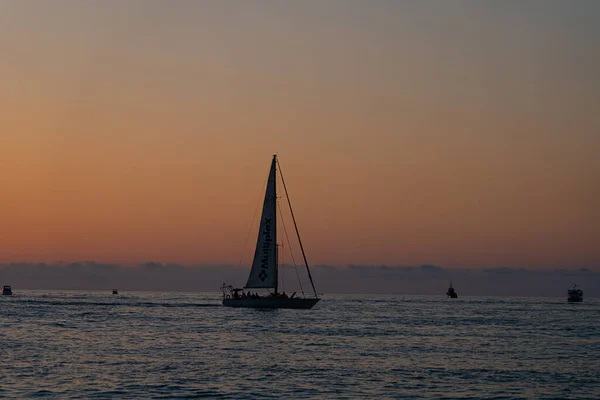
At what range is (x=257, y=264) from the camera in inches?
4555

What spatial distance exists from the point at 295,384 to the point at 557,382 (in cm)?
1508

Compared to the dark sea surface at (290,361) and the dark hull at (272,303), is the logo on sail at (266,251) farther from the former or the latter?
the dark sea surface at (290,361)

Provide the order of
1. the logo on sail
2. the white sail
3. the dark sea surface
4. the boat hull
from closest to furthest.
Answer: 1. the dark sea surface
2. the boat hull
3. the white sail
4. the logo on sail

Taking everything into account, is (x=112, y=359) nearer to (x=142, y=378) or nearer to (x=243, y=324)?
(x=142, y=378)

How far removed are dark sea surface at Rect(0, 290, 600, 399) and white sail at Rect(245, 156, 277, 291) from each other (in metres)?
25.7

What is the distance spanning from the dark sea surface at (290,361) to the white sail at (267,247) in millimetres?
25723

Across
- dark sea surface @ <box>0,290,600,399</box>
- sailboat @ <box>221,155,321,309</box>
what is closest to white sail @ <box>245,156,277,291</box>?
sailboat @ <box>221,155,321,309</box>

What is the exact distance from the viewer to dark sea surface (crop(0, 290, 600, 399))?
41.4 meters

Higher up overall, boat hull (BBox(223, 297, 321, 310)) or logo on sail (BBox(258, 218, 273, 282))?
logo on sail (BBox(258, 218, 273, 282))

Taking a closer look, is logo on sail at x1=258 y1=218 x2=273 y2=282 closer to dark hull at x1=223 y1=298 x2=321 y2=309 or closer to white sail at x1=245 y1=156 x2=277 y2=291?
white sail at x1=245 y1=156 x2=277 y2=291

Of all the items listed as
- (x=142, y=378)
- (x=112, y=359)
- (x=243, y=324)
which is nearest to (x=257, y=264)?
(x=243, y=324)

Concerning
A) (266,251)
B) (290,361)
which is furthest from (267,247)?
(290,361)

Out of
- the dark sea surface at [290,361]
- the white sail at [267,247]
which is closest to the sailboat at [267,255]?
the white sail at [267,247]

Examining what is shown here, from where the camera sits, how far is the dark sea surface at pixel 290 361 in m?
41.4
